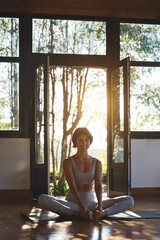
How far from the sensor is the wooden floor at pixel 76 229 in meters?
3.49

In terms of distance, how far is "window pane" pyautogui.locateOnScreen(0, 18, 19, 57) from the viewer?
671cm

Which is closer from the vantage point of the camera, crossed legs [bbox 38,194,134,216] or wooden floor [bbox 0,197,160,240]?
wooden floor [bbox 0,197,160,240]

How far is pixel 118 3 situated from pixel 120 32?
0.43 metres

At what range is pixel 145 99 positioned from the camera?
7.02 meters

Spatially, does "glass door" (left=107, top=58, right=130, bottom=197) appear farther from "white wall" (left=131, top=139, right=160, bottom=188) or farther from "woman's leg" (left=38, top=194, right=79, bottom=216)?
"woman's leg" (left=38, top=194, right=79, bottom=216)

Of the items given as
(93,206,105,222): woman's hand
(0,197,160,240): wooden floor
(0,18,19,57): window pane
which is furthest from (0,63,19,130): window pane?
(93,206,105,222): woman's hand

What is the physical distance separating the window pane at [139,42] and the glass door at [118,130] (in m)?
0.44

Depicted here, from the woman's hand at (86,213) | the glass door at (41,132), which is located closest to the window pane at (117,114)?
the glass door at (41,132)

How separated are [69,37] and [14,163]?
201 cm

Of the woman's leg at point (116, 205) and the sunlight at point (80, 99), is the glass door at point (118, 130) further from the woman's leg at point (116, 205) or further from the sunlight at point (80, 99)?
the sunlight at point (80, 99)

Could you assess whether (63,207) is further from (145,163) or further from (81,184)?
(145,163)

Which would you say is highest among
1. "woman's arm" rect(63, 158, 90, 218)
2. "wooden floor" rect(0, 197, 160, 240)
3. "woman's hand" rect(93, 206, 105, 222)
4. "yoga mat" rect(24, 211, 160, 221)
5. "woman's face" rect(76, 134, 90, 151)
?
"woman's face" rect(76, 134, 90, 151)

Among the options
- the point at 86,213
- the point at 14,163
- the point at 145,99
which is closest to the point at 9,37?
the point at 14,163

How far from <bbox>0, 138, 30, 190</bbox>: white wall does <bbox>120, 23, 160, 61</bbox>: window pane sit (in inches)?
80.5
